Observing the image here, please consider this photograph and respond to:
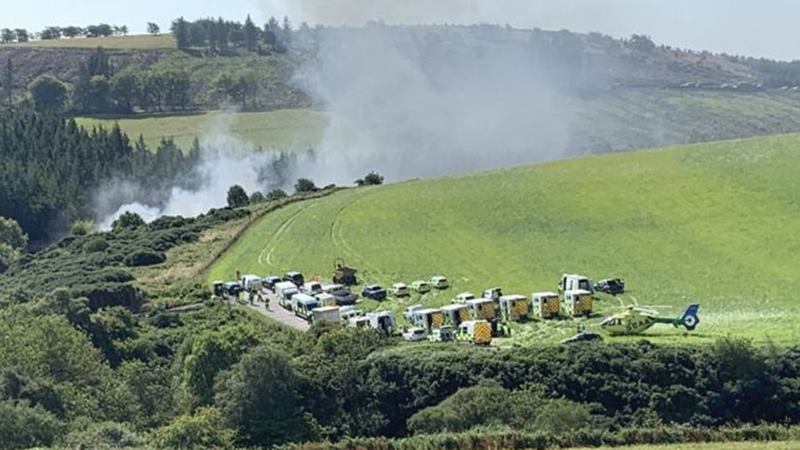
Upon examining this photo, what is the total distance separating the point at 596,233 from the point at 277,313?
24.1 meters

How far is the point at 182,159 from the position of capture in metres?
170

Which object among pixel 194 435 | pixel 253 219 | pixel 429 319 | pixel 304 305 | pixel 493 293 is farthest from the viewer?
pixel 253 219

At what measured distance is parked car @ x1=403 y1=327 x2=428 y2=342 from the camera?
61531mm

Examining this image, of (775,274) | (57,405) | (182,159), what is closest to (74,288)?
(57,405)

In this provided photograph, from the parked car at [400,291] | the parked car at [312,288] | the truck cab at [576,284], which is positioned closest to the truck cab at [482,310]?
the truck cab at [576,284]

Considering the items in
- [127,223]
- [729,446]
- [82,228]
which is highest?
[729,446]

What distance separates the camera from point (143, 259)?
9544cm

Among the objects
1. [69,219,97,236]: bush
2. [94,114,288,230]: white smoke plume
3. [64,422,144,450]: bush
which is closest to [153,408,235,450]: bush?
[64,422,144,450]: bush

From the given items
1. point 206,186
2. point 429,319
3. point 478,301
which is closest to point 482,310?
point 478,301

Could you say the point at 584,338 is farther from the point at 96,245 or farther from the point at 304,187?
the point at 304,187

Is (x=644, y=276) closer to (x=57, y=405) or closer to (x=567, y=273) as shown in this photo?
(x=567, y=273)

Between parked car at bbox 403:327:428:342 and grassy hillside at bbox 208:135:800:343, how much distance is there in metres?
5.15

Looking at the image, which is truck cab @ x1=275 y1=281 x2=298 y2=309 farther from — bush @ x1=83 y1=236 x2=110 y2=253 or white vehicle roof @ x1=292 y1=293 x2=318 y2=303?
bush @ x1=83 y1=236 x2=110 y2=253

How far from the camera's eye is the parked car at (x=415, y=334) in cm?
6153
